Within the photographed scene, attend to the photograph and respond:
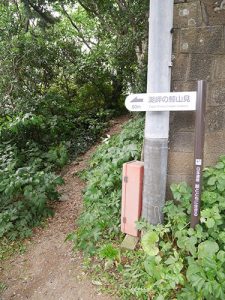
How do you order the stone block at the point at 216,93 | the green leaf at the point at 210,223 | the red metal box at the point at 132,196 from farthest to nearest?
the red metal box at the point at 132,196
the stone block at the point at 216,93
the green leaf at the point at 210,223

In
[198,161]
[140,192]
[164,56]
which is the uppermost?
[164,56]

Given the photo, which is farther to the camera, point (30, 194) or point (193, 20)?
point (30, 194)

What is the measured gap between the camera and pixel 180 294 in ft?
6.49

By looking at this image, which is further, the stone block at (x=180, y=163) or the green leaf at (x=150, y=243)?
the stone block at (x=180, y=163)

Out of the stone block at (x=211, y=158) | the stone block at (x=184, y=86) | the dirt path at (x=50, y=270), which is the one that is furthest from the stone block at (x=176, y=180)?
the dirt path at (x=50, y=270)

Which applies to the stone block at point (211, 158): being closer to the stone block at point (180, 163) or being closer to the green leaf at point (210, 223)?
the stone block at point (180, 163)

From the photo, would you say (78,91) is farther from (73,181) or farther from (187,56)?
(187,56)

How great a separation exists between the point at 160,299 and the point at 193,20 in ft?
7.22

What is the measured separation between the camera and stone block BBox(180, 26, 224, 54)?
2209mm

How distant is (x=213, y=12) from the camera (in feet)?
7.21

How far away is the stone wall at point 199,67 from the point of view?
221 cm

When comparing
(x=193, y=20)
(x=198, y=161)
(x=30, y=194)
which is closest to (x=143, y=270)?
(x=198, y=161)

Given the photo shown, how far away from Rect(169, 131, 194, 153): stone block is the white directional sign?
1.07 ft

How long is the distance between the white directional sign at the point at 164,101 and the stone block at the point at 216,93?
0.31m
